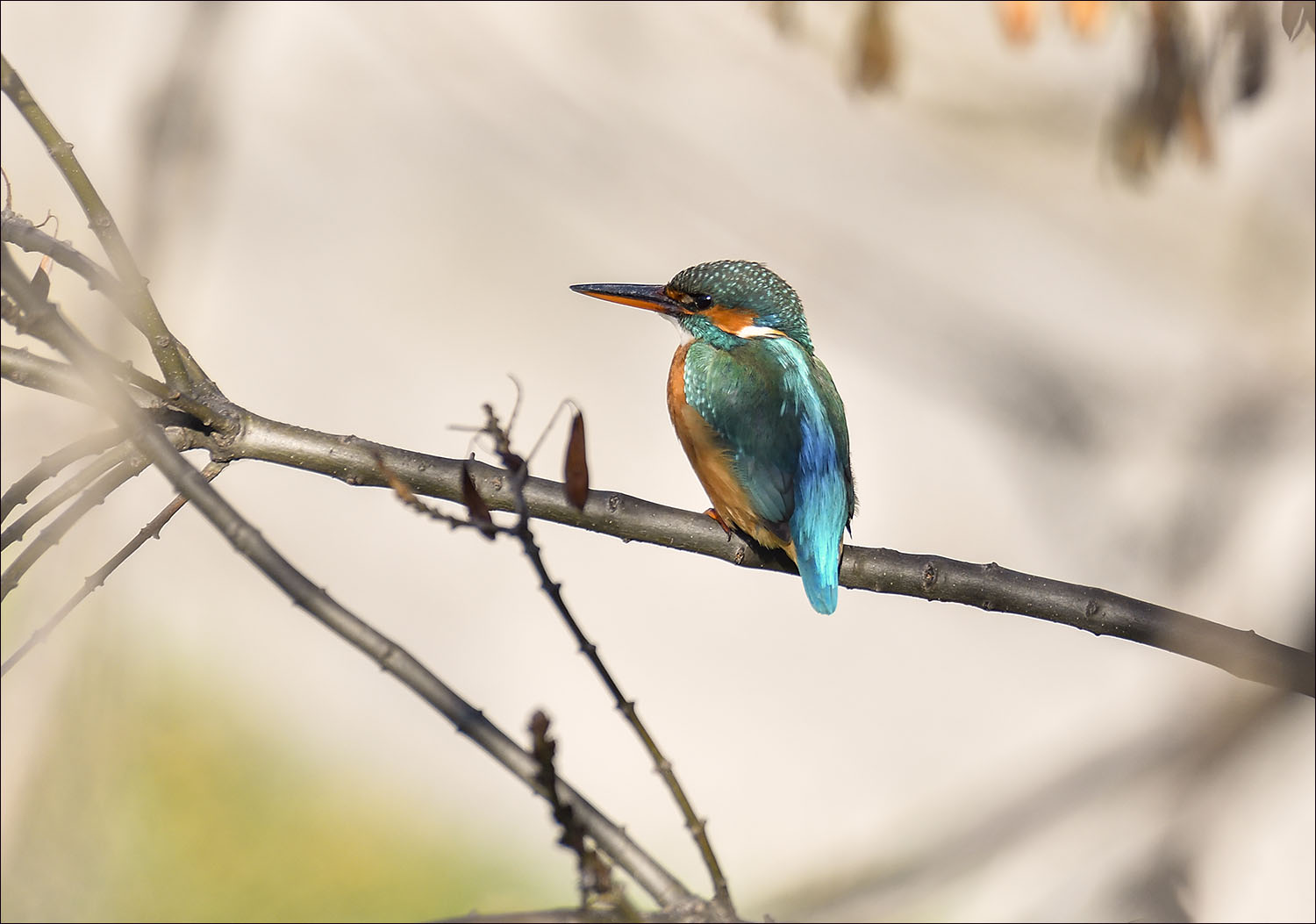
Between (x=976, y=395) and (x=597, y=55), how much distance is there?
2.28 m

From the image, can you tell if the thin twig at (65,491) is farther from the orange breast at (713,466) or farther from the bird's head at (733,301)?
the bird's head at (733,301)

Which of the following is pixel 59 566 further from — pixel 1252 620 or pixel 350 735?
pixel 1252 620

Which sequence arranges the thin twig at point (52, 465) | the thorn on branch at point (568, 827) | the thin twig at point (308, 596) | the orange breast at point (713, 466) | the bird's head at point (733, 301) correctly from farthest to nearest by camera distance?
1. the bird's head at point (733, 301)
2. the orange breast at point (713, 466)
3. the thin twig at point (52, 465)
4. the thin twig at point (308, 596)
5. the thorn on branch at point (568, 827)

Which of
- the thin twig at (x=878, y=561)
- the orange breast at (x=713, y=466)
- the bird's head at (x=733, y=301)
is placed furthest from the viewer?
the bird's head at (x=733, y=301)

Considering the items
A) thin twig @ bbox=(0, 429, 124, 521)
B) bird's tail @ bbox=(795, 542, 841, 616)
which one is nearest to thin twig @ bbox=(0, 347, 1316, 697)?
bird's tail @ bbox=(795, 542, 841, 616)

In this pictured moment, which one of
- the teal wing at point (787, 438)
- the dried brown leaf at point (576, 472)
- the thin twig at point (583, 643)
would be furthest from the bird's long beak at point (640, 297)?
the thin twig at point (583, 643)

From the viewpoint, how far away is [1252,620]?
4.30 metres

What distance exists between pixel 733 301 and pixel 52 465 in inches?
65.0

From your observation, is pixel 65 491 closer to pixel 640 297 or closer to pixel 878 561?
pixel 878 561

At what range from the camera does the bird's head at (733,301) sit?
2686mm

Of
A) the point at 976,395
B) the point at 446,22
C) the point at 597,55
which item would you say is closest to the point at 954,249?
the point at 976,395

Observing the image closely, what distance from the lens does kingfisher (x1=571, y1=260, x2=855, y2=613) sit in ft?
7.02

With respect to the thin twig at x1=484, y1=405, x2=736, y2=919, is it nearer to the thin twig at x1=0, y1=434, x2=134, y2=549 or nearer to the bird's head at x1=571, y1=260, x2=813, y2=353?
the thin twig at x1=0, y1=434, x2=134, y2=549

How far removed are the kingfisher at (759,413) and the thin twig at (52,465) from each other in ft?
3.32
